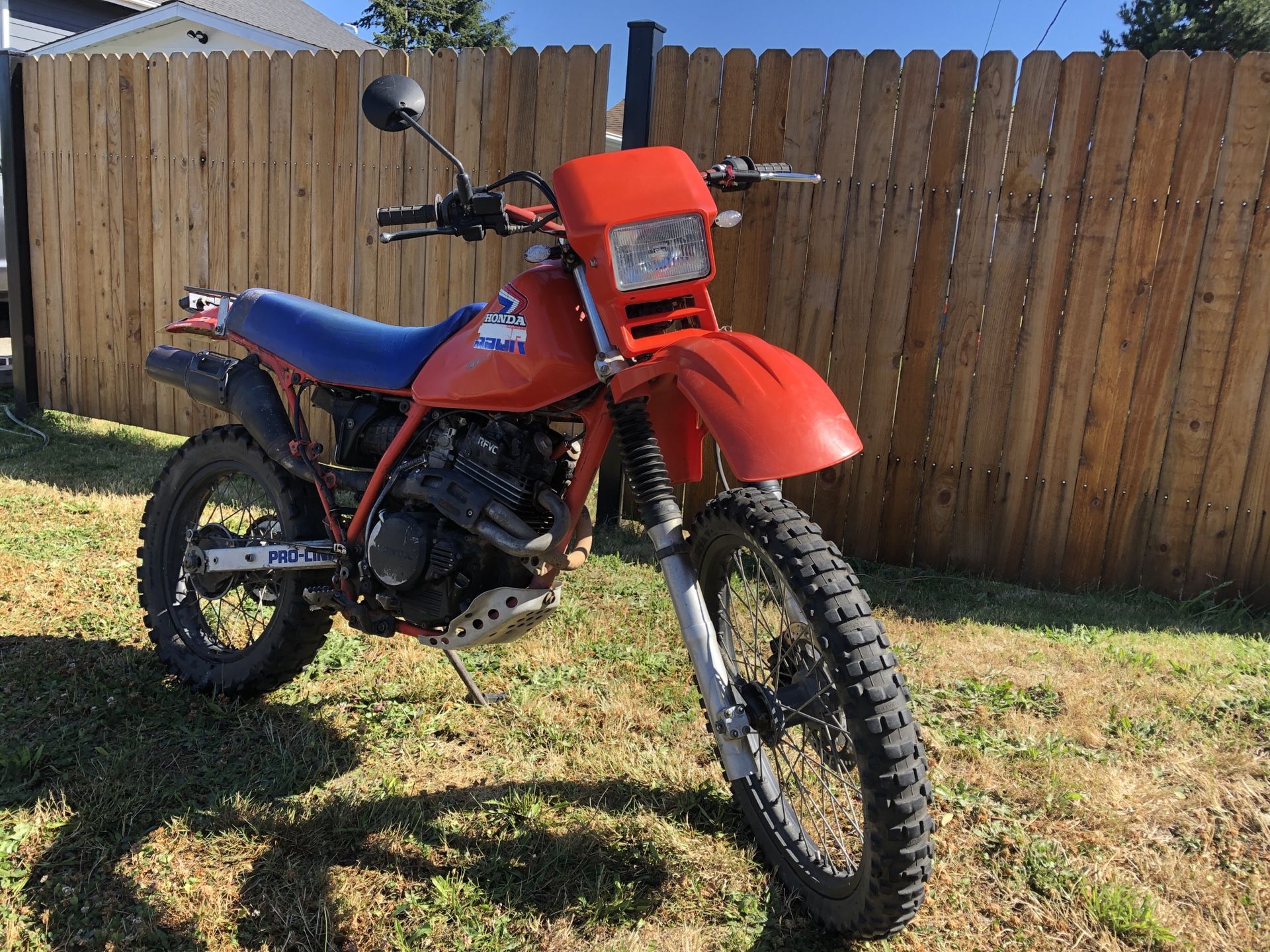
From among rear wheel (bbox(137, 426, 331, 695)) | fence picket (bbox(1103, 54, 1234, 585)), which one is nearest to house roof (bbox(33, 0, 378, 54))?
rear wheel (bbox(137, 426, 331, 695))

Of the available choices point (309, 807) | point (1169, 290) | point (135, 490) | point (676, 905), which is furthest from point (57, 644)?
point (1169, 290)

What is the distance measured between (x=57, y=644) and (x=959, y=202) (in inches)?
159

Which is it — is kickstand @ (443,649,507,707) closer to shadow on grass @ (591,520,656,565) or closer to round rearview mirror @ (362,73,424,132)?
shadow on grass @ (591,520,656,565)

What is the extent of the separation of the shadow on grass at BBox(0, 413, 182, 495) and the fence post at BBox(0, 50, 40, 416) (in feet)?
0.95

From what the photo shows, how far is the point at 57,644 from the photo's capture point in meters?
3.34

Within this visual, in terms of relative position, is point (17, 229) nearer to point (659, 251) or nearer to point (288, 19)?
point (659, 251)

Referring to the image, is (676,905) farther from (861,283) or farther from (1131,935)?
(861,283)

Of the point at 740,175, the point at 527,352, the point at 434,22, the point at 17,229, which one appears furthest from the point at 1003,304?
the point at 434,22

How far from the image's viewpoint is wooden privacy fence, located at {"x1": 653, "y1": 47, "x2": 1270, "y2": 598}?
4078mm

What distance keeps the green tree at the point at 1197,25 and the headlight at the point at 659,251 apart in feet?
85.7

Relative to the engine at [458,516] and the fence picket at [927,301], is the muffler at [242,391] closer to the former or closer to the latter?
the engine at [458,516]

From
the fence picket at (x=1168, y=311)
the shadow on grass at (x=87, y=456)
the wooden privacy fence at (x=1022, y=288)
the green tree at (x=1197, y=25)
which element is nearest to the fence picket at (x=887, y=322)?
the wooden privacy fence at (x=1022, y=288)

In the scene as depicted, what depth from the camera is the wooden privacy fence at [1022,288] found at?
4078mm

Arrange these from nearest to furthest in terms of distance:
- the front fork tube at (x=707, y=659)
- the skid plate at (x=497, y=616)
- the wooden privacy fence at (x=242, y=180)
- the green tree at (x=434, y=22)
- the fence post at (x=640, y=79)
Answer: the front fork tube at (x=707, y=659), the skid plate at (x=497, y=616), the fence post at (x=640, y=79), the wooden privacy fence at (x=242, y=180), the green tree at (x=434, y=22)
